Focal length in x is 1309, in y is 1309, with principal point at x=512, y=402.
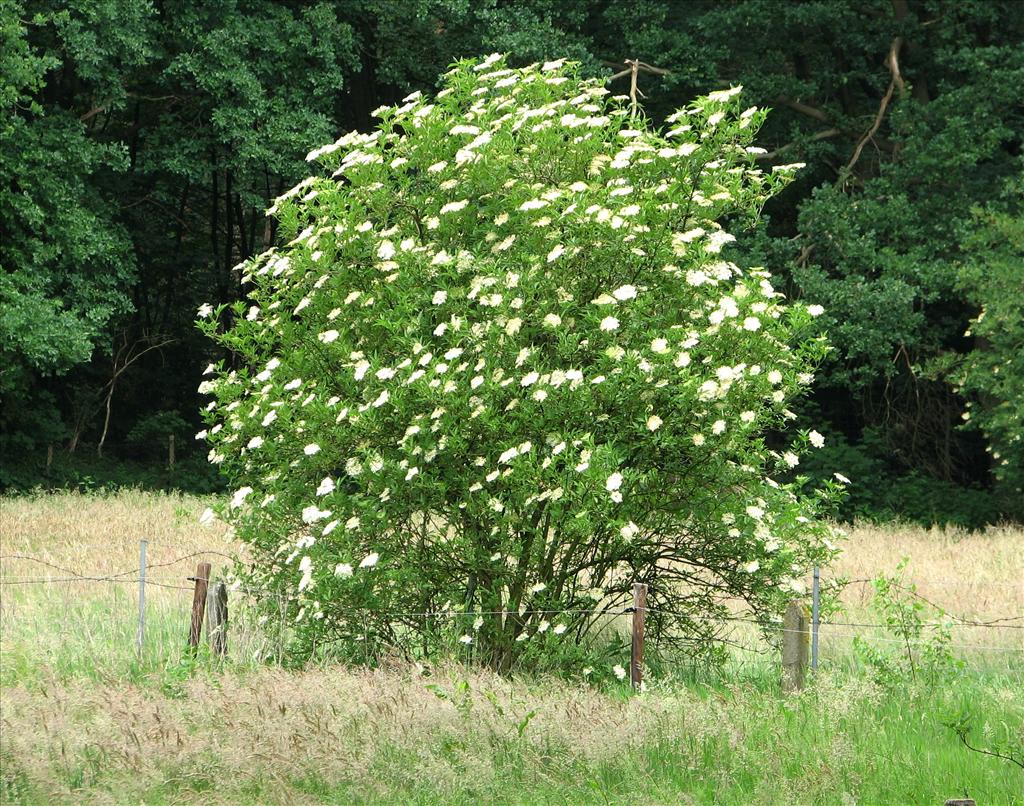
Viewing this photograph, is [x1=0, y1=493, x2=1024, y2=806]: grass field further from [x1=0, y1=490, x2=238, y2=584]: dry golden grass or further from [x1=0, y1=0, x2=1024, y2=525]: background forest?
[x1=0, y1=0, x2=1024, y2=525]: background forest

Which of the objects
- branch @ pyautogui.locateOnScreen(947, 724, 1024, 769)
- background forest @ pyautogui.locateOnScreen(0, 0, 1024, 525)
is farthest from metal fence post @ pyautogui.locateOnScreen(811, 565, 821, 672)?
background forest @ pyautogui.locateOnScreen(0, 0, 1024, 525)

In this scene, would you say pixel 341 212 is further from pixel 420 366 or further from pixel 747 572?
pixel 747 572

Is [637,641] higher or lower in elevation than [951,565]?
lower

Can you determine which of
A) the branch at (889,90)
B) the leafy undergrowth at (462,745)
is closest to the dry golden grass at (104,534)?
the leafy undergrowth at (462,745)

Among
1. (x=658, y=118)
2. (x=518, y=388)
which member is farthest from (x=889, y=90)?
(x=518, y=388)

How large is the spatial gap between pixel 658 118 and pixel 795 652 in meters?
21.0

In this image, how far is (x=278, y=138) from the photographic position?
81.4 feet

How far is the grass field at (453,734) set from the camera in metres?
7.24

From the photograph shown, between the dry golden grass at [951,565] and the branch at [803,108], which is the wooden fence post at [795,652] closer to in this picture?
the dry golden grass at [951,565]

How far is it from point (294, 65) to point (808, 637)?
19.8m

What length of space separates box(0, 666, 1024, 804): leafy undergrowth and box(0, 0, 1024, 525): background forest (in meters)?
15.4

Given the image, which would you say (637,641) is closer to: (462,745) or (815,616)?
(815,616)

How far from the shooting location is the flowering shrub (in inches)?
367

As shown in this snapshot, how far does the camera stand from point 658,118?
1151 inches
